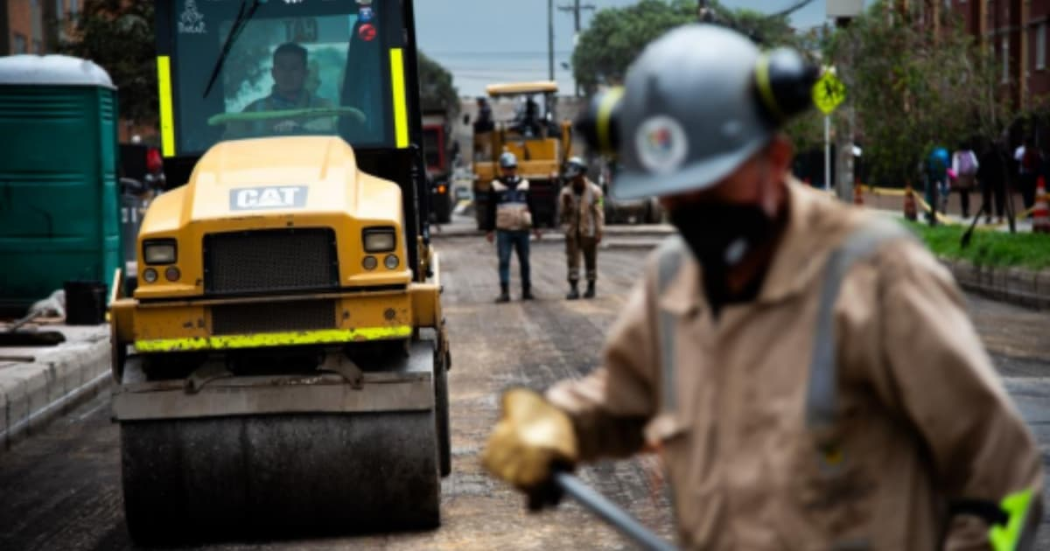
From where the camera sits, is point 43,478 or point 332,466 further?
point 43,478

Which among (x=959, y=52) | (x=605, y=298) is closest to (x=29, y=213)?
(x=605, y=298)

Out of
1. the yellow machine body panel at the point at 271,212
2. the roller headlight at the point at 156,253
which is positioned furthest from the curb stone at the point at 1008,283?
the roller headlight at the point at 156,253

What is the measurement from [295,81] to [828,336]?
23.5 ft

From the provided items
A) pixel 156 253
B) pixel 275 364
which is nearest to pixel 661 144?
pixel 156 253

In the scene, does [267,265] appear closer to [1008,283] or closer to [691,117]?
[691,117]

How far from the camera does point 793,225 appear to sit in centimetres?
290

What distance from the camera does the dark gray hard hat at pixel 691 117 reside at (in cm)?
286

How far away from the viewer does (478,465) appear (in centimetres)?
1058

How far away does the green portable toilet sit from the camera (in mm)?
18750

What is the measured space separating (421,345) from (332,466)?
756 millimetres

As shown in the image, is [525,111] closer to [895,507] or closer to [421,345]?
[421,345]

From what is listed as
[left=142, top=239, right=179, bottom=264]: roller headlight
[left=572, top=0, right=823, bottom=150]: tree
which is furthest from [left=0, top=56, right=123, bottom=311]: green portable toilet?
[left=572, top=0, right=823, bottom=150]: tree

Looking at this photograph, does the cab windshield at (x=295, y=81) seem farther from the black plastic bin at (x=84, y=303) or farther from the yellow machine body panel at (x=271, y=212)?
the black plastic bin at (x=84, y=303)

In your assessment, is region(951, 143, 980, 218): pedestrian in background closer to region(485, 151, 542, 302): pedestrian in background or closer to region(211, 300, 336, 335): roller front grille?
region(485, 151, 542, 302): pedestrian in background
